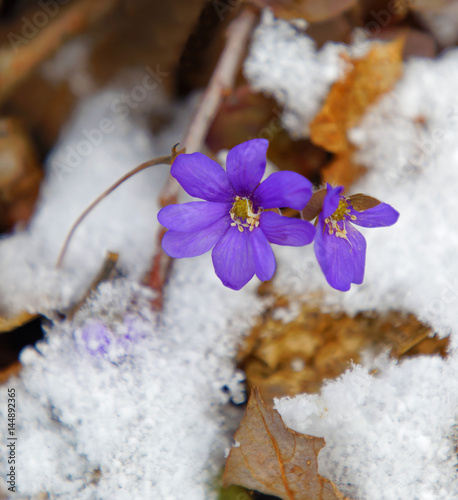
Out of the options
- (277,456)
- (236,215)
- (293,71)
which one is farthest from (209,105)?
(277,456)

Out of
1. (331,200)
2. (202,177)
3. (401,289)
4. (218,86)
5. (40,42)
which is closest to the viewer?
(331,200)

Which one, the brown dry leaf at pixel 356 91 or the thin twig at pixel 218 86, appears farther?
the brown dry leaf at pixel 356 91

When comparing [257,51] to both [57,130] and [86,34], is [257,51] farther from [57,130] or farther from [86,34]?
[57,130]

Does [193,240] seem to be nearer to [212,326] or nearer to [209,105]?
[212,326]

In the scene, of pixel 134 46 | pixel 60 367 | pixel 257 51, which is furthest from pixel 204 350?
pixel 134 46

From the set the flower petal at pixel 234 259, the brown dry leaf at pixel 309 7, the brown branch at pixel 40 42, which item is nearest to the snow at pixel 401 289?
the brown dry leaf at pixel 309 7

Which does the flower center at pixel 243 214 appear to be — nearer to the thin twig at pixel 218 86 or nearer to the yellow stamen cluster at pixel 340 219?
the yellow stamen cluster at pixel 340 219

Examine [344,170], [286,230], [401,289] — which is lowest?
[401,289]
